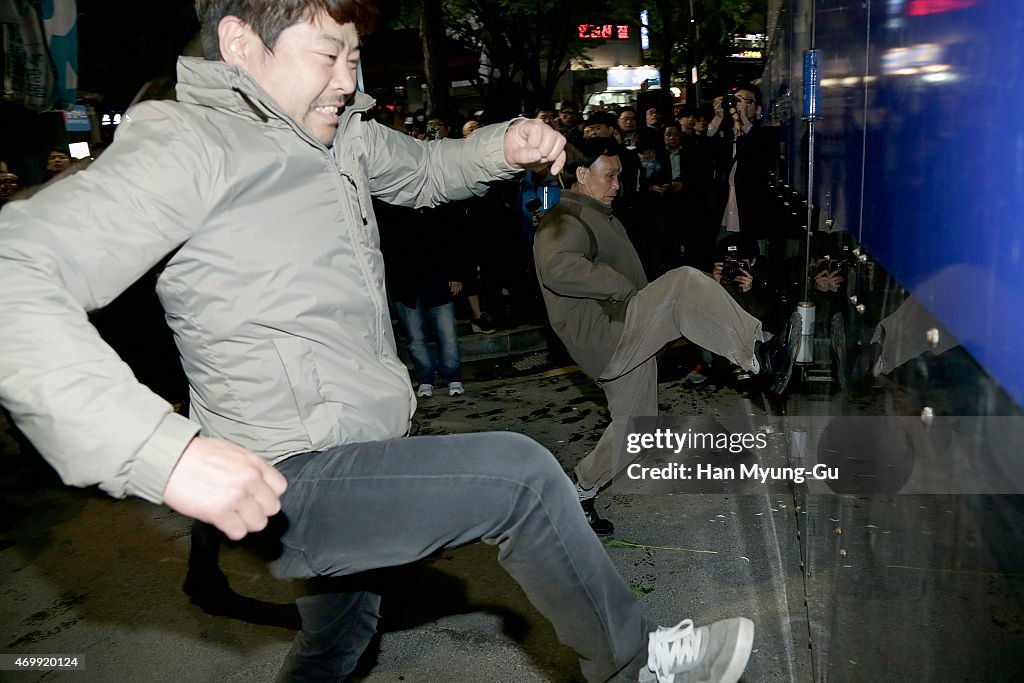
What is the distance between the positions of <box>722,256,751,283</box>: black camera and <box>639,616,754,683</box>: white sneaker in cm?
436

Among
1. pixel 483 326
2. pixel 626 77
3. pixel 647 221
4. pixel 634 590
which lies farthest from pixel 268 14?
pixel 626 77

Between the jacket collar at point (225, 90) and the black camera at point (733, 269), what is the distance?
4705 millimetres

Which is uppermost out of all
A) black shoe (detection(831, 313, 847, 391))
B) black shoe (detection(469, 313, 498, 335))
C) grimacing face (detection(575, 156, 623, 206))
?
grimacing face (detection(575, 156, 623, 206))

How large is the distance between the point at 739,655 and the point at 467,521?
0.71m

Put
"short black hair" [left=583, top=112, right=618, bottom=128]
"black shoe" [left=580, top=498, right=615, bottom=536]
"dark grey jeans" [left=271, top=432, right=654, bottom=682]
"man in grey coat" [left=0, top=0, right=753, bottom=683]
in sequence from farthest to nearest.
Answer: "short black hair" [left=583, top=112, right=618, bottom=128], "black shoe" [left=580, top=498, right=615, bottom=536], "dark grey jeans" [left=271, top=432, right=654, bottom=682], "man in grey coat" [left=0, top=0, right=753, bottom=683]

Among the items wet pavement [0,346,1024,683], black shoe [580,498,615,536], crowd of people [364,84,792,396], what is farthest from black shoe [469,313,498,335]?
black shoe [580,498,615,536]

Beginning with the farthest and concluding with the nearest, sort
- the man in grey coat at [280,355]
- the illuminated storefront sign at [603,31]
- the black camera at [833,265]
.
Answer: the illuminated storefront sign at [603,31]
the black camera at [833,265]
the man in grey coat at [280,355]

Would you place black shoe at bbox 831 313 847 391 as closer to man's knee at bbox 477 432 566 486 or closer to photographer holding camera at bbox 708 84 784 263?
man's knee at bbox 477 432 566 486

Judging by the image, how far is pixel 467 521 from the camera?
Result: 1788mm

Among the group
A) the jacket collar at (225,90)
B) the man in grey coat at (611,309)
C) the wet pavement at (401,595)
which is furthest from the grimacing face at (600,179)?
the jacket collar at (225,90)

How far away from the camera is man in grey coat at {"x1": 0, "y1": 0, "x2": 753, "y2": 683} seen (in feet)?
4.82

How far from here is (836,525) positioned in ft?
10.2

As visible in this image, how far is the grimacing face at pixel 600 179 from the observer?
14.3ft

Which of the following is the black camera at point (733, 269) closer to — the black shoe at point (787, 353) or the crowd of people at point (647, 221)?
the crowd of people at point (647, 221)
